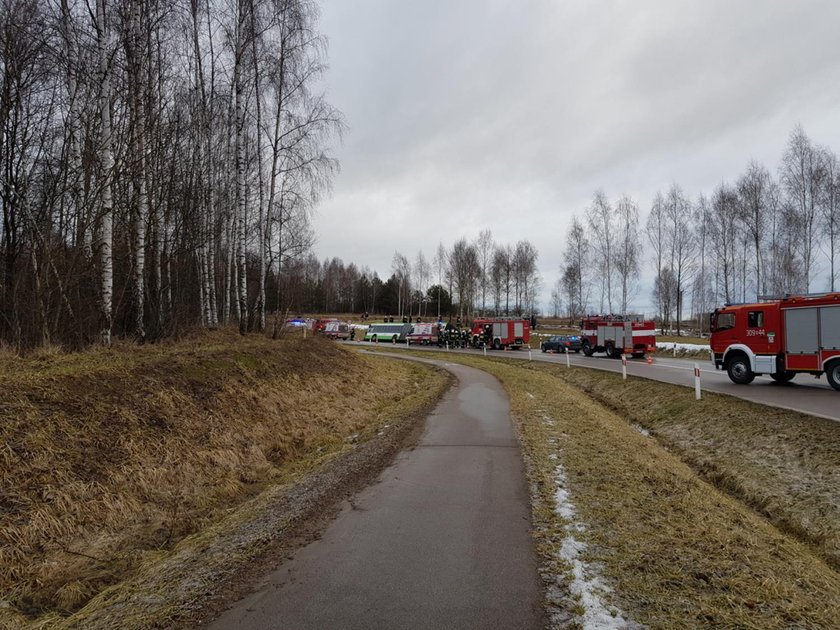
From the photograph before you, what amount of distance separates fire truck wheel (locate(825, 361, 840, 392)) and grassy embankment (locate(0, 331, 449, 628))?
12.4m

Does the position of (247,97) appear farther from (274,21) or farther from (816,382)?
(816,382)

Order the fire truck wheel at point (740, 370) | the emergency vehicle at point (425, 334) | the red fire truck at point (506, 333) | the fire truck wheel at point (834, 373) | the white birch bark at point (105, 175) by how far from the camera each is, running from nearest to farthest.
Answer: the white birch bark at point (105, 175) < the fire truck wheel at point (834, 373) < the fire truck wheel at point (740, 370) < the red fire truck at point (506, 333) < the emergency vehicle at point (425, 334)

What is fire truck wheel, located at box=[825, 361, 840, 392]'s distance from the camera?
13.6 metres

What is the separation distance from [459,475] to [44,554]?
15.4 ft

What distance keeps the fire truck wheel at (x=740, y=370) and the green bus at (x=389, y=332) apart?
38225 millimetres

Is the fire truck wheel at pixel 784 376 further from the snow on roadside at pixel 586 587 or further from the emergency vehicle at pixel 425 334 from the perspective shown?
the emergency vehicle at pixel 425 334

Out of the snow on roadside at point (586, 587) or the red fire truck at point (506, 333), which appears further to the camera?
the red fire truck at point (506, 333)

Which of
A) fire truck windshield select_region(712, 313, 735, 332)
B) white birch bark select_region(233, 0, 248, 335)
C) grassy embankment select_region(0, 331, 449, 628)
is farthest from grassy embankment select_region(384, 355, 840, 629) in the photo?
white birch bark select_region(233, 0, 248, 335)

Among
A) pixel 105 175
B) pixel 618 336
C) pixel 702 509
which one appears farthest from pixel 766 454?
pixel 618 336

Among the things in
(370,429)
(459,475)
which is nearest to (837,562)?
(459,475)

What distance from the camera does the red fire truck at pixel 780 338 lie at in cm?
1388

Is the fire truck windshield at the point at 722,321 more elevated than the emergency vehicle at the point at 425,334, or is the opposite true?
the fire truck windshield at the point at 722,321

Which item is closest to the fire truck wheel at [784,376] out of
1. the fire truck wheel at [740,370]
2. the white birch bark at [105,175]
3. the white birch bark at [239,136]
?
the fire truck wheel at [740,370]

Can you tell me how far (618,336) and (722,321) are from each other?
1510cm
